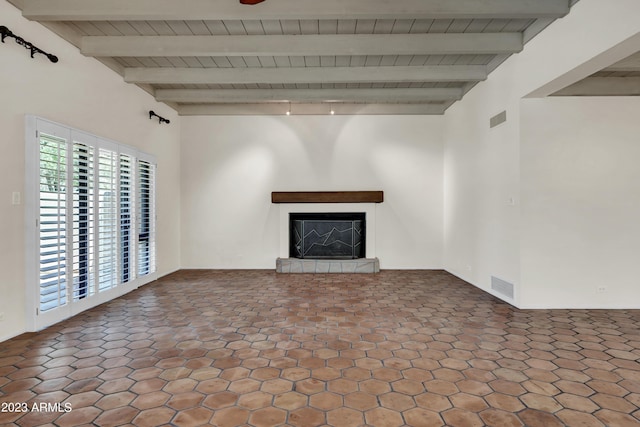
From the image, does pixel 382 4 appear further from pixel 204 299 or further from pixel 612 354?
pixel 204 299

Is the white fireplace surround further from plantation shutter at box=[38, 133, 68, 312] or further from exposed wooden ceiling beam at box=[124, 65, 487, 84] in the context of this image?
plantation shutter at box=[38, 133, 68, 312]

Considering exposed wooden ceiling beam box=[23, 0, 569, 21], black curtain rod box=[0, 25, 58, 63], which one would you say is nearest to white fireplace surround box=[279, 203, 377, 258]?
exposed wooden ceiling beam box=[23, 0, 569, 21]

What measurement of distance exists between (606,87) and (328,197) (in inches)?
165

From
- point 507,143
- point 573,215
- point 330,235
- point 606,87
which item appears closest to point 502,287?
point 573,215

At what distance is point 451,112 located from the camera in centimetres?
604

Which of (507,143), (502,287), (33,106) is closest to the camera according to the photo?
(33,106)

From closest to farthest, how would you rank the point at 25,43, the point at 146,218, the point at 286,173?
the point at 25,43, the point at 146,218, the point at 286,173

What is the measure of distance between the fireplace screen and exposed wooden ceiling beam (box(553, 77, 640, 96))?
3.65 m

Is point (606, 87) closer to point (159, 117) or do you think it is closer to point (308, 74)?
Result: point (308, 74)

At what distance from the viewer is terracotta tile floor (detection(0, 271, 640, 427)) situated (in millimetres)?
1896

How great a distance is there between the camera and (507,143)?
4141 millimetres

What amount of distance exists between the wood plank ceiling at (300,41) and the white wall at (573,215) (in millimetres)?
1078

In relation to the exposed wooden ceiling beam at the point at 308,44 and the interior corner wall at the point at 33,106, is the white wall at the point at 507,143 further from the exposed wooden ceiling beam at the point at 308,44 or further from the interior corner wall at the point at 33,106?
the interior corner wall at the point at 33,106

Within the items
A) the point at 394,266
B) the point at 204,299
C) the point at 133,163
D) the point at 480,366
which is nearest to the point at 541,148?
the point at 480,366
